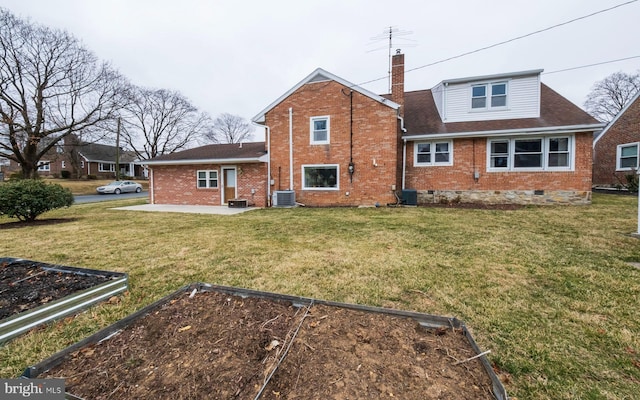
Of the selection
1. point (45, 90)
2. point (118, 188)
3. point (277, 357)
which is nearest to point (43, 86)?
point (45, 90)

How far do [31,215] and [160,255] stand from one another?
8129 mm

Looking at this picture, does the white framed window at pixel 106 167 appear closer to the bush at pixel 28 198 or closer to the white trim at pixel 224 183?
the white trim at pixel 224 183

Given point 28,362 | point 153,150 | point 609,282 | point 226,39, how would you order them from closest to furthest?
point 28,362, point 609,282, point 226,39, point 153,150

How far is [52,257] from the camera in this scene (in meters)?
5.31

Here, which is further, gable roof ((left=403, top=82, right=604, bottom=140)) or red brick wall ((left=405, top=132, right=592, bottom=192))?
red brick wall ((left=405, top=132, right=592, bottom=192))

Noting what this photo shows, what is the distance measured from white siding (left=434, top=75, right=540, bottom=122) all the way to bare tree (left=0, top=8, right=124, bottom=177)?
27531 millimetres

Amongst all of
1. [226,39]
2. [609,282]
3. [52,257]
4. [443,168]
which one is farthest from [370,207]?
[226,39]

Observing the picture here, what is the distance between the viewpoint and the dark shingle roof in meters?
11.5

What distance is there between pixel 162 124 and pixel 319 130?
3555cm

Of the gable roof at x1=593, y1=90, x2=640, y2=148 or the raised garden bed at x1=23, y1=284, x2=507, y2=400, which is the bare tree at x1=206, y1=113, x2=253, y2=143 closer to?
the gable roof at x1=593, y1=90, x2=640, y2=148

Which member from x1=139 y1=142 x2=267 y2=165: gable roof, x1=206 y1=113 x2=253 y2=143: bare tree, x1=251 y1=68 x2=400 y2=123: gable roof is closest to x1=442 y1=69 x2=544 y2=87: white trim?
x1=251 y1=68 x2=400 y2=123: gable roof

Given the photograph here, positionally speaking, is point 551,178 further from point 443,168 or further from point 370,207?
point 370,207

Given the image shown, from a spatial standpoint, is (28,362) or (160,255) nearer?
(28,362)

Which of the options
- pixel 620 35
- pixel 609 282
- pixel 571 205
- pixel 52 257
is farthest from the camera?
pixel 620 35
